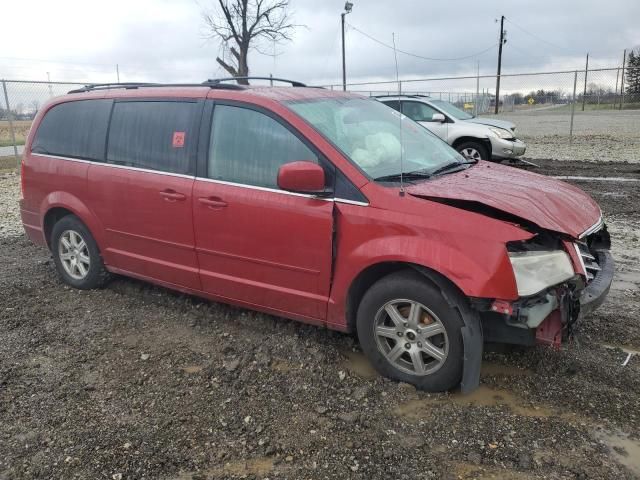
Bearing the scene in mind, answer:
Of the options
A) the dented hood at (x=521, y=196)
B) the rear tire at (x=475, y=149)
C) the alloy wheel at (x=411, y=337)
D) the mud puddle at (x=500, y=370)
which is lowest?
the mud puddle at (x=500, y=370)

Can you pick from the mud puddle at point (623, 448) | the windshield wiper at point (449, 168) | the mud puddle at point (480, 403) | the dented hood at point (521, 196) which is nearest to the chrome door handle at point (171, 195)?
the dented hood at point (521, 196)

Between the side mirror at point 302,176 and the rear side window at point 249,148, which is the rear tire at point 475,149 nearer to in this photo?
the rear side window at point 249,148

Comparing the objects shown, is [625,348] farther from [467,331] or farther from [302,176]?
[302,176]

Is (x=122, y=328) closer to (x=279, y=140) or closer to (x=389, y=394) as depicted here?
(x=279, y=140)

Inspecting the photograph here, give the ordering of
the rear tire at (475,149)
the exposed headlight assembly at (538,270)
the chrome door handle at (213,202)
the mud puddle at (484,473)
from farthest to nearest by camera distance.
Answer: the rear tire at (475,149)
the chrome door handle at (213,202)
the exposed headlight assembly at (538,270)
the mud puddle at (484,473)

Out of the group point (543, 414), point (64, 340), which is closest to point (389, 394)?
point (543, 414)

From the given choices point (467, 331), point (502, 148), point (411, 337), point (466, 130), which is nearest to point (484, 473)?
point (467, 331)

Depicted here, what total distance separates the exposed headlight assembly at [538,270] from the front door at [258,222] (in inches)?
43.7

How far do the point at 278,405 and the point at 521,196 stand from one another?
1905 millimetres

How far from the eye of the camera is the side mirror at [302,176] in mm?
3289

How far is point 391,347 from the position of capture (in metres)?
3.36

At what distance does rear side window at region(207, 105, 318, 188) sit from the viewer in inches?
142

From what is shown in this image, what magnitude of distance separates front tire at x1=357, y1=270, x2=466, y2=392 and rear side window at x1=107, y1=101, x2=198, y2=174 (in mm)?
1765

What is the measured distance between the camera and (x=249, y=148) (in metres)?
3.76
